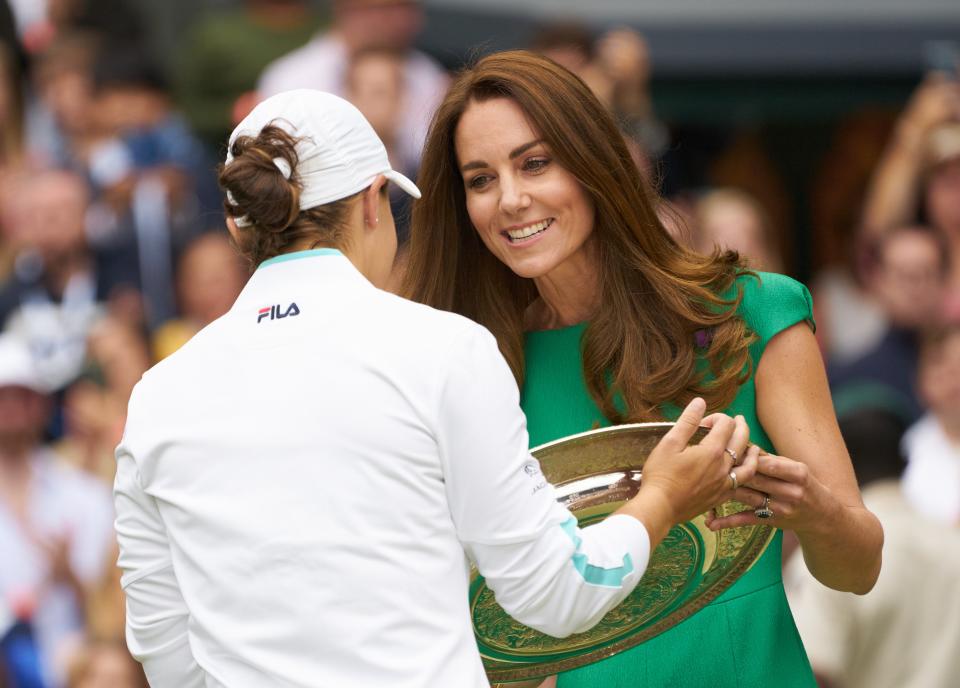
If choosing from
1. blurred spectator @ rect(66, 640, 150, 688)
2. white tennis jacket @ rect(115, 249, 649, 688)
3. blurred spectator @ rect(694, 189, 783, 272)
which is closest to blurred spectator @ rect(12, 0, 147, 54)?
blurred spectator @ rect(694, 189, 783, 272)

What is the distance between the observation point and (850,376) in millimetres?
6395

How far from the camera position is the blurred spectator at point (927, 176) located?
21.8 feet

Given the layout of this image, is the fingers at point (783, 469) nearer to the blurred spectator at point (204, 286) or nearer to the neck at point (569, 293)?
the neck at point (569, 293)

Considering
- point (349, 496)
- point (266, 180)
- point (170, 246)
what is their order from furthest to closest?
point (170, 246)
point (266, 180)
point (349, 496)

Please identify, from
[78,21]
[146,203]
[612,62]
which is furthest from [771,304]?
[78,21]

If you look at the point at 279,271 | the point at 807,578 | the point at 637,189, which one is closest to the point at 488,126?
the point at 637,189

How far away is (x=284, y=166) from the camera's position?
2.38 metres

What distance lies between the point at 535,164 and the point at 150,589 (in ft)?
3.61

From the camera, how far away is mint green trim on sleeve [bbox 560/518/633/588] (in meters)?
2.31

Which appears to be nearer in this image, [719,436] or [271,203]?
[271,203]

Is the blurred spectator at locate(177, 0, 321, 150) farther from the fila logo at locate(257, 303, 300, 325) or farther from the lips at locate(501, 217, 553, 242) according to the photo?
the fila logo at locate(257, 303, 300, 325)

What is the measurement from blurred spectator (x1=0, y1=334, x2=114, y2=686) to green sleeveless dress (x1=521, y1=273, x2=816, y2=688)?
3.41 meters

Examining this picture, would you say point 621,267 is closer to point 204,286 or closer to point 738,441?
point 738,441

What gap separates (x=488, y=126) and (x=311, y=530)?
1.10 meters
